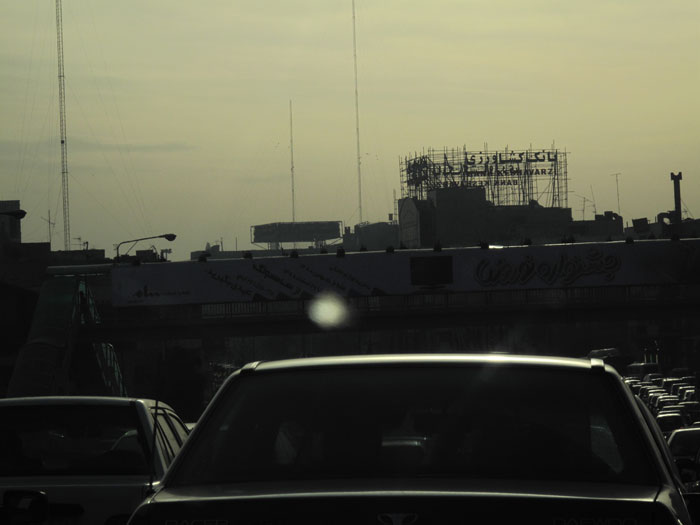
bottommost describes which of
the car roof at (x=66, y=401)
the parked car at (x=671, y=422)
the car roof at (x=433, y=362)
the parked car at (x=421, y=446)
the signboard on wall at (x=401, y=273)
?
the parked car at (x=671, y=422)

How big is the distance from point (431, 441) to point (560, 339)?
11878 cm

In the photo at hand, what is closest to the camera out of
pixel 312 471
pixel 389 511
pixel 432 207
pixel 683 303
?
pixel 389 511

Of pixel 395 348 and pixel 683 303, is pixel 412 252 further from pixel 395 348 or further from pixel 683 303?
pixel 395 348

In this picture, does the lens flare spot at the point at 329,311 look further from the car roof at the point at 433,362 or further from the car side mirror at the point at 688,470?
the car roof at the point at 433,362

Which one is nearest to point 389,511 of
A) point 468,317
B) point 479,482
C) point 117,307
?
point 479,482

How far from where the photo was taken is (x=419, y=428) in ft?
15.2

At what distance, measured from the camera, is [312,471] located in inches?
172

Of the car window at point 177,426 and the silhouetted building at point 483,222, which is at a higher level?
the silhouetted building at point 483,222

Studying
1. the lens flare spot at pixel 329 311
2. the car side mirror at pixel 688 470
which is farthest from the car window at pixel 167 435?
the lens flare spot at pixel 329 311

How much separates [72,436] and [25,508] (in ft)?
12.1

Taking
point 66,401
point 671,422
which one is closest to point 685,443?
point 66,401

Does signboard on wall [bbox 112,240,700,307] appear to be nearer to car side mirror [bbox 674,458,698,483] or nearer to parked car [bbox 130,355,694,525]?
car side mirror [bbox 674,458,698,483]

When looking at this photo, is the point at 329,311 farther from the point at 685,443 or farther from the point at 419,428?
the point at 419,428

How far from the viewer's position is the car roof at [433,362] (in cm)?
475
